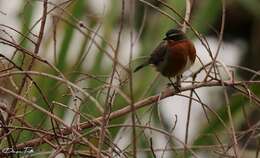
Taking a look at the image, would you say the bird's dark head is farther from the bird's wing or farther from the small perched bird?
the bird's wing

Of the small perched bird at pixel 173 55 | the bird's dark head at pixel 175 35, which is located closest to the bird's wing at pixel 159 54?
the small perched bird at pixel 173 55

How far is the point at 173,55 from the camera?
7.88 ft

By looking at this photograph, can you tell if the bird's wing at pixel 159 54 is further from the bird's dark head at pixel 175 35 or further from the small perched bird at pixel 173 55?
the bird's dark head at pixel 175 35

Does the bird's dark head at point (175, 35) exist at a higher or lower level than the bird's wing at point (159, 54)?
higher

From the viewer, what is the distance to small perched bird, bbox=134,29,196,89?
2284 mm

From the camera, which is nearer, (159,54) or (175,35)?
(175,35)

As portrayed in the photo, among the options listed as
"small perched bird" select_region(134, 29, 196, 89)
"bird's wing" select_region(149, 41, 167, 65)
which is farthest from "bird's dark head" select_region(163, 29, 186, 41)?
"bird's wing" select_region(149, 41, 167, 65)

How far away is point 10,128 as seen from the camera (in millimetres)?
1292

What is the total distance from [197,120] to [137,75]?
37.3 inches

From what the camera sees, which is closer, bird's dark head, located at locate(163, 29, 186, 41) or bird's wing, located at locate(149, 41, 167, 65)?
bird's dark head, located at locate(163, 29, 186, 41)

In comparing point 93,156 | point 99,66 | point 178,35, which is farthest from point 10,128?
point 99,66

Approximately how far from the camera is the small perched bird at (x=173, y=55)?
2284 mm

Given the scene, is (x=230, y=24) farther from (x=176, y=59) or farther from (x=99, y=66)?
(x=176, y=59)

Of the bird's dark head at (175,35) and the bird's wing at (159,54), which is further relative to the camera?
the bird's wing at (159,54)
